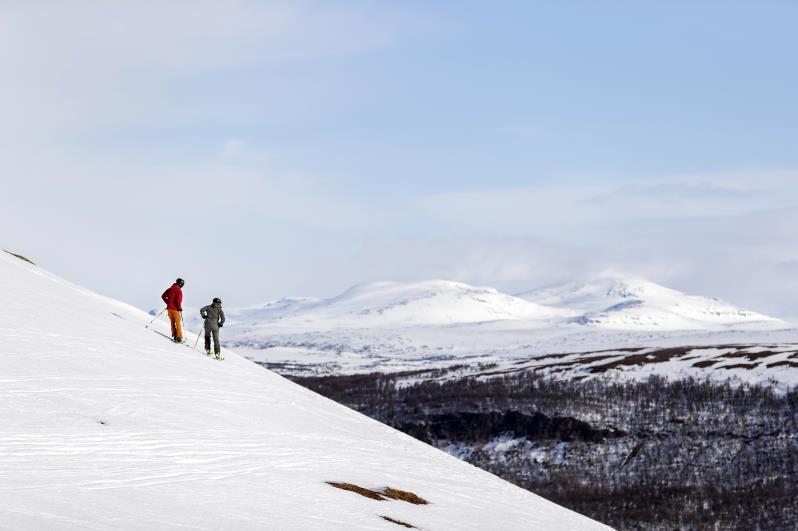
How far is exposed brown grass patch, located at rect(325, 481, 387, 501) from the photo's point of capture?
66.1 feet

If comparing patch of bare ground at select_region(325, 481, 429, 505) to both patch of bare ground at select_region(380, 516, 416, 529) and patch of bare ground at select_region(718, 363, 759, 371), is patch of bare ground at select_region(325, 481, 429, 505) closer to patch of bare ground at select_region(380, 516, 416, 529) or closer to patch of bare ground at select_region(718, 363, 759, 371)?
patch of bare ground at select_region(380, 516, 416, 529)

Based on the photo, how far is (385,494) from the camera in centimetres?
2114

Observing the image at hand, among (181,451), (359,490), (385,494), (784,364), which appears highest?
(784,364)

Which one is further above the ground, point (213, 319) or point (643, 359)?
point (213, 319)

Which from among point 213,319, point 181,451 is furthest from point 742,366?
point 181,451

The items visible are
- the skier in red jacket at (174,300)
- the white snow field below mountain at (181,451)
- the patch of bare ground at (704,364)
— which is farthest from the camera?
the patch of bare ground at (704,364)

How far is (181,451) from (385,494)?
447 cm

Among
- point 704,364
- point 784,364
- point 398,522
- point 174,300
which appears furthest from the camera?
point 704,364

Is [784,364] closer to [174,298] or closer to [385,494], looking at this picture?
[174,298]

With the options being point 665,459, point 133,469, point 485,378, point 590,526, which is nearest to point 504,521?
point 590,526

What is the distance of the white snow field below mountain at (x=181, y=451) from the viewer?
15617mm

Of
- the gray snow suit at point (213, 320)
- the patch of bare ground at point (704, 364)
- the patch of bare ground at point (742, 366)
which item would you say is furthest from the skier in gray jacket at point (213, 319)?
the patch of bare ground at point (704, 364)

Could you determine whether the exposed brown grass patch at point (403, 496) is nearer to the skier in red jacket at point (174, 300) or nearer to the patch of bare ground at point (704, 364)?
the skier in red jacket at point (174, 300)

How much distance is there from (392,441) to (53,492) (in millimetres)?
18587
